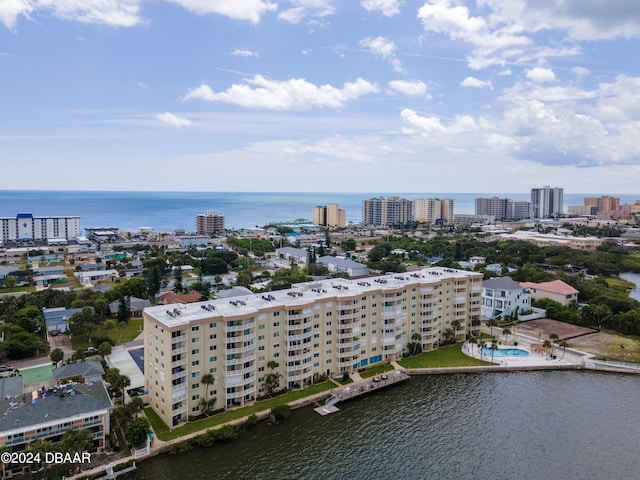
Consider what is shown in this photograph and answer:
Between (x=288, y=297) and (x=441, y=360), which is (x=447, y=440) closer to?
(x=441, y=360)

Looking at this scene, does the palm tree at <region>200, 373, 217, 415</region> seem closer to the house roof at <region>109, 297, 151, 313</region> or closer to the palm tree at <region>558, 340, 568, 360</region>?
the house roof at <region>109, 297, 151, 313</region>

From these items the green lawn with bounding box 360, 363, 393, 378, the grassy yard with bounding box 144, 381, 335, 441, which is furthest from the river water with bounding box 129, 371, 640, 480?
the green lawn with bounding box 360, 363, 393, 378

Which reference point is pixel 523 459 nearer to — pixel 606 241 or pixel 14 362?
pixel 14 362

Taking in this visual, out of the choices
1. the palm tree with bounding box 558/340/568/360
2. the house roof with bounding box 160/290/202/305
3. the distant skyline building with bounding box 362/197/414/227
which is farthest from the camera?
the distant skyline building with bounding box 362/197/414/227

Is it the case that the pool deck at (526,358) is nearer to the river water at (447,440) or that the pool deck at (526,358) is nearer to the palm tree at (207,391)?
the river water at (447,440)

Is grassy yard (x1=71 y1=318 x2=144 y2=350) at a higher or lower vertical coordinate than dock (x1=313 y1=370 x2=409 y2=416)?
higher

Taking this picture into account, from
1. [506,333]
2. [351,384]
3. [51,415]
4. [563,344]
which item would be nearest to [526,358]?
[563,344]

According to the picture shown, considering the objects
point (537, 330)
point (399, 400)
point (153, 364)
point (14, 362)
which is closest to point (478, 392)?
point (399, 400)
